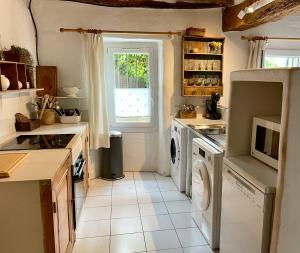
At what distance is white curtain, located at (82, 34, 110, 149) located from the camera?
132 inches

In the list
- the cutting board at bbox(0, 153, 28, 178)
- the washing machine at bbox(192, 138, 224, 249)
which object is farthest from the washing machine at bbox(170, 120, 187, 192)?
the cutting board at bbox(0, 153, 28, 178)

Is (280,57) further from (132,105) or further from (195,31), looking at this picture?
(132,105)

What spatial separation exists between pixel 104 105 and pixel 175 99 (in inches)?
40.4

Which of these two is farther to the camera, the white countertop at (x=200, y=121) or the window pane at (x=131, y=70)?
the window pane at (x=131, y=70)

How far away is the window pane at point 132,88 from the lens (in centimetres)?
387

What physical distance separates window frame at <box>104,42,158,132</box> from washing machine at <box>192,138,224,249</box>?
1615 millimetres

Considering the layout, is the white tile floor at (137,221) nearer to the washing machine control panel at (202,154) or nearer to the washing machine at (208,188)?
the washing machine at (208,188)

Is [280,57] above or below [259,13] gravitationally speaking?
below

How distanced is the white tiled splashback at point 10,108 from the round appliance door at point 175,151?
1877mm

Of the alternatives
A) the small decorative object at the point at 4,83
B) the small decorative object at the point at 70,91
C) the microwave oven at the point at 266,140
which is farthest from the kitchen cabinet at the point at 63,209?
the small decorative object at the point at 70,91

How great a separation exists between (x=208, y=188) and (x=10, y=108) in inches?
81.9

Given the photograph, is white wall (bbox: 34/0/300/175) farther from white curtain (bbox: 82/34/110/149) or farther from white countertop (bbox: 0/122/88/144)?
white countertop (bbox: 0/122/88/144)

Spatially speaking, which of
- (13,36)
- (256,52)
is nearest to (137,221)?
(13,36)

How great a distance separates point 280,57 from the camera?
4246 mm
